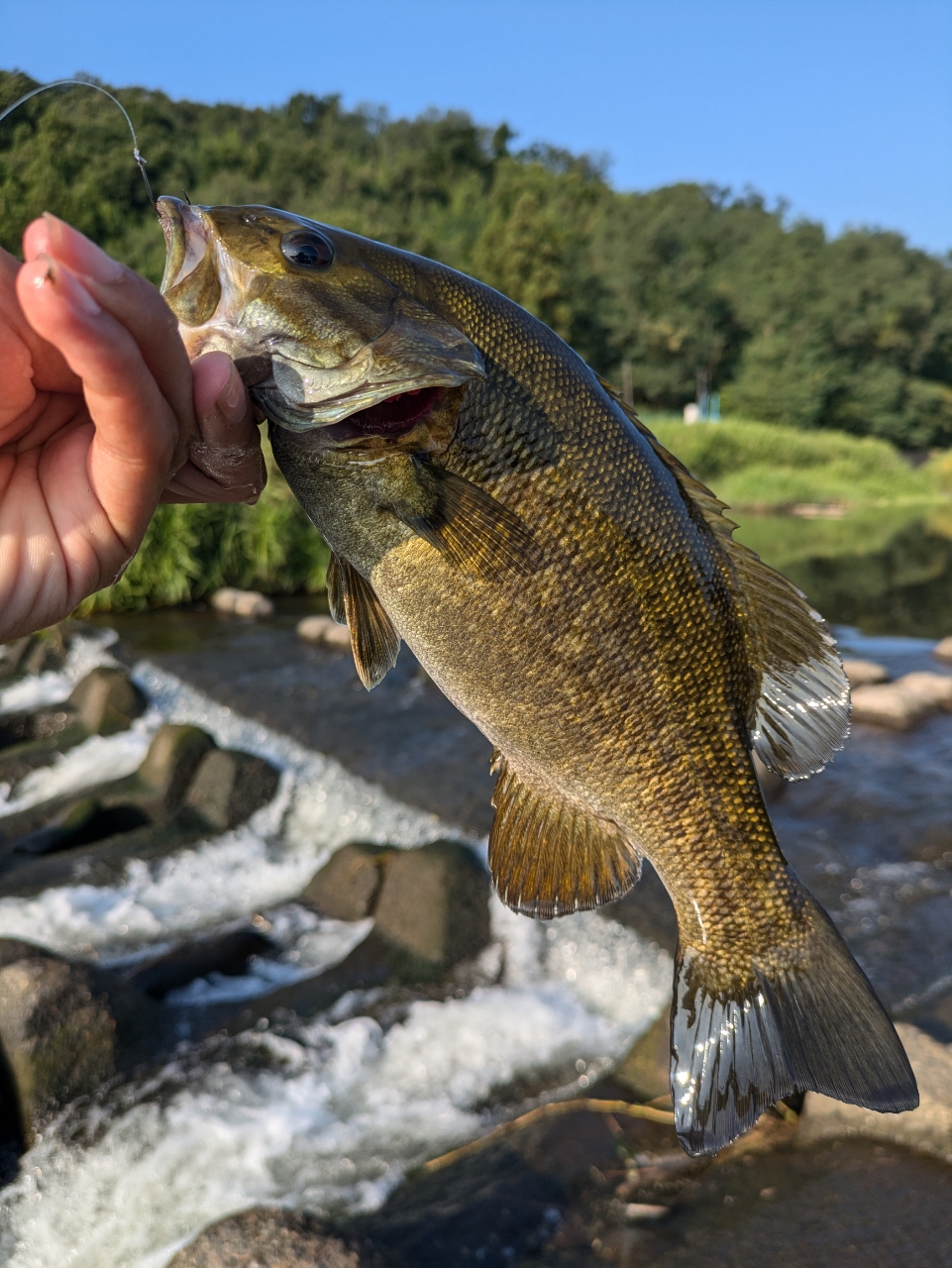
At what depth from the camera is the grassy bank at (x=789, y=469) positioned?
37938 millimetres

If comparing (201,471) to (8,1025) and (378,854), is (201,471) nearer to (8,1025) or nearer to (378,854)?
(8,1025)

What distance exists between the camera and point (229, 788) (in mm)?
8297

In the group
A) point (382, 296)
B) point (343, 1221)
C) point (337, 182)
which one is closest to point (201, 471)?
point (382, 296)

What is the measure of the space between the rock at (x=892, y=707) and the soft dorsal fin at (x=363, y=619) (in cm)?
868

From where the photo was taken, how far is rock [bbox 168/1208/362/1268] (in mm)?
3430

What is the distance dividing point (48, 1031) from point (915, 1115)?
451 cm

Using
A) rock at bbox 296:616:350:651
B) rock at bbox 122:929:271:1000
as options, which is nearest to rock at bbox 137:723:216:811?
rock at bbox 122:929:271:1000

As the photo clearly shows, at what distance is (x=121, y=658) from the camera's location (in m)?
12.8

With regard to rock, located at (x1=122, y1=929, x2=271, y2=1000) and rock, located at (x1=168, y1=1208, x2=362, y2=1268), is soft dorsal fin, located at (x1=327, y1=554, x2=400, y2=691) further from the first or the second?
rock, located at (x1=122, y1=929, x2=271, y2=1000)

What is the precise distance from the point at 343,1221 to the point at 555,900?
3136mm

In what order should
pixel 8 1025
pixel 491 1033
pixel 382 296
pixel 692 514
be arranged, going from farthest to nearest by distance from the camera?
pixel 491 1033, pixel 8 1025, pixel 692 514, pixel 382 296

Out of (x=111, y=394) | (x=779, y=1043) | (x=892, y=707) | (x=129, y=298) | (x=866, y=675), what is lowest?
(x=779, y=1043)

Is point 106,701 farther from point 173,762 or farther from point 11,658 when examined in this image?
point 11,658

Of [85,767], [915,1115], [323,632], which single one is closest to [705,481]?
[323,632]
